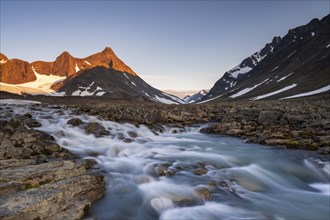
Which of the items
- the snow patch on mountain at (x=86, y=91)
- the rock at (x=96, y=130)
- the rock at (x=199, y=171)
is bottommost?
the rock at (x=199, y=171)

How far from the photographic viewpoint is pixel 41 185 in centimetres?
629

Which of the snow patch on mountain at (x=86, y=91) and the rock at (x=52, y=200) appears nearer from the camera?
the rock at (x=52, y=200)

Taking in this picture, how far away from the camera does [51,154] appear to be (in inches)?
373

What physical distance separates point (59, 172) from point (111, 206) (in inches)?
58.6

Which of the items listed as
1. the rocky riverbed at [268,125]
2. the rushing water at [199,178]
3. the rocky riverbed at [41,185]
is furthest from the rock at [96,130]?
the rocky riverbed at [41,185]

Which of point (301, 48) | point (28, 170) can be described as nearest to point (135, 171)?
point (28, 170)

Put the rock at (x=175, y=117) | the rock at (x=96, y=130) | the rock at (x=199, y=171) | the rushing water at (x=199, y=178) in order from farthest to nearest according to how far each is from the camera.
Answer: the rock at (x=175, y=117)
the rock at (x=96, y=130)
the rock at (x=199, y=171)
the rushing water at (x=199, y=178)

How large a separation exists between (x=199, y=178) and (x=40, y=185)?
14.7 ft

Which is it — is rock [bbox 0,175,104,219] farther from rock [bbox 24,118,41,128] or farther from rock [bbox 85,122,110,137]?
rock [bbox 24,118,41,128]

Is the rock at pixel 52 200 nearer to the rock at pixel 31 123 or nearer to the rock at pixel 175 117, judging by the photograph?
the rock at pixel 31 123

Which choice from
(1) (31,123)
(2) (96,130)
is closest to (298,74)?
(2) (96,130)

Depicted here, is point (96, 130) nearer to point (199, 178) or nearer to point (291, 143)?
point (199, 178)

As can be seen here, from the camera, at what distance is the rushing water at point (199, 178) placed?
6965 mm

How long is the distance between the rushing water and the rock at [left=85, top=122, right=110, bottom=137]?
1.09ft
